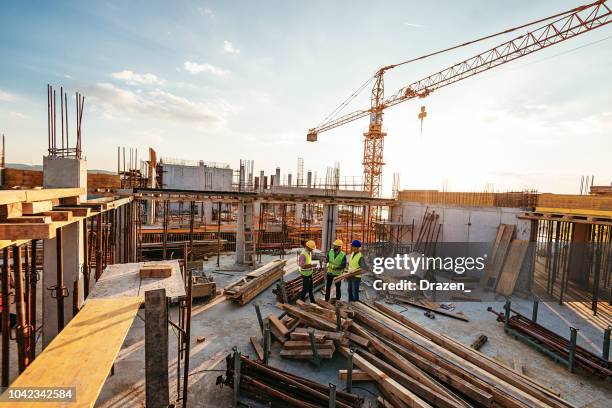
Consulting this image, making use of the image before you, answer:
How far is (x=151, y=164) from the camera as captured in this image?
25.2 meters

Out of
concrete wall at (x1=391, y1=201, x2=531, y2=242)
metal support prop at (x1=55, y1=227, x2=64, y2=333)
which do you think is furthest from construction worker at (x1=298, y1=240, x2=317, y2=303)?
concrete wall at (x1=391, y1=201, x2=531, y2=242)

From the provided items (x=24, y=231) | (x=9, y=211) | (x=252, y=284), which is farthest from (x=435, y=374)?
(x=9, y=211)

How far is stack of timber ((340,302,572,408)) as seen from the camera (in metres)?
4.93

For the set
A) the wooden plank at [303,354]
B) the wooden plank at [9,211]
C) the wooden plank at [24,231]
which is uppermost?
the wooden plank at [9,211]

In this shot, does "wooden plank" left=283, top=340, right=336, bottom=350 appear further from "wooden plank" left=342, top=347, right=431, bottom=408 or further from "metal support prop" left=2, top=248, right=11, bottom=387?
"metal support prop" left=2, top=248, right=11, bottom=387

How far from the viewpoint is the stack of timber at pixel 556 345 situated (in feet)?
21.0

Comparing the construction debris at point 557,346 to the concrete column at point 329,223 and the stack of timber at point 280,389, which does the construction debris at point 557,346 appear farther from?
the concrete column at point 329,223

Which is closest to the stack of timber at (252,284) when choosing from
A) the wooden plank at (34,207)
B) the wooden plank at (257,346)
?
the wooden plank at (257,346)

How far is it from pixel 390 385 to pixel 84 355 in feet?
14.9

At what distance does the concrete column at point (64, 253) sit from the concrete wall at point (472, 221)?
15439 mm

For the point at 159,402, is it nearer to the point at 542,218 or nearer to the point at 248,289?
the point at 248,289

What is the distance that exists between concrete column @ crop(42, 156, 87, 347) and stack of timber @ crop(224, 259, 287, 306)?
4.28 meters

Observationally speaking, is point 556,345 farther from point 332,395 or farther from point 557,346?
point 332,395

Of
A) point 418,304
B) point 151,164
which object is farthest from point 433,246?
point 151,164
